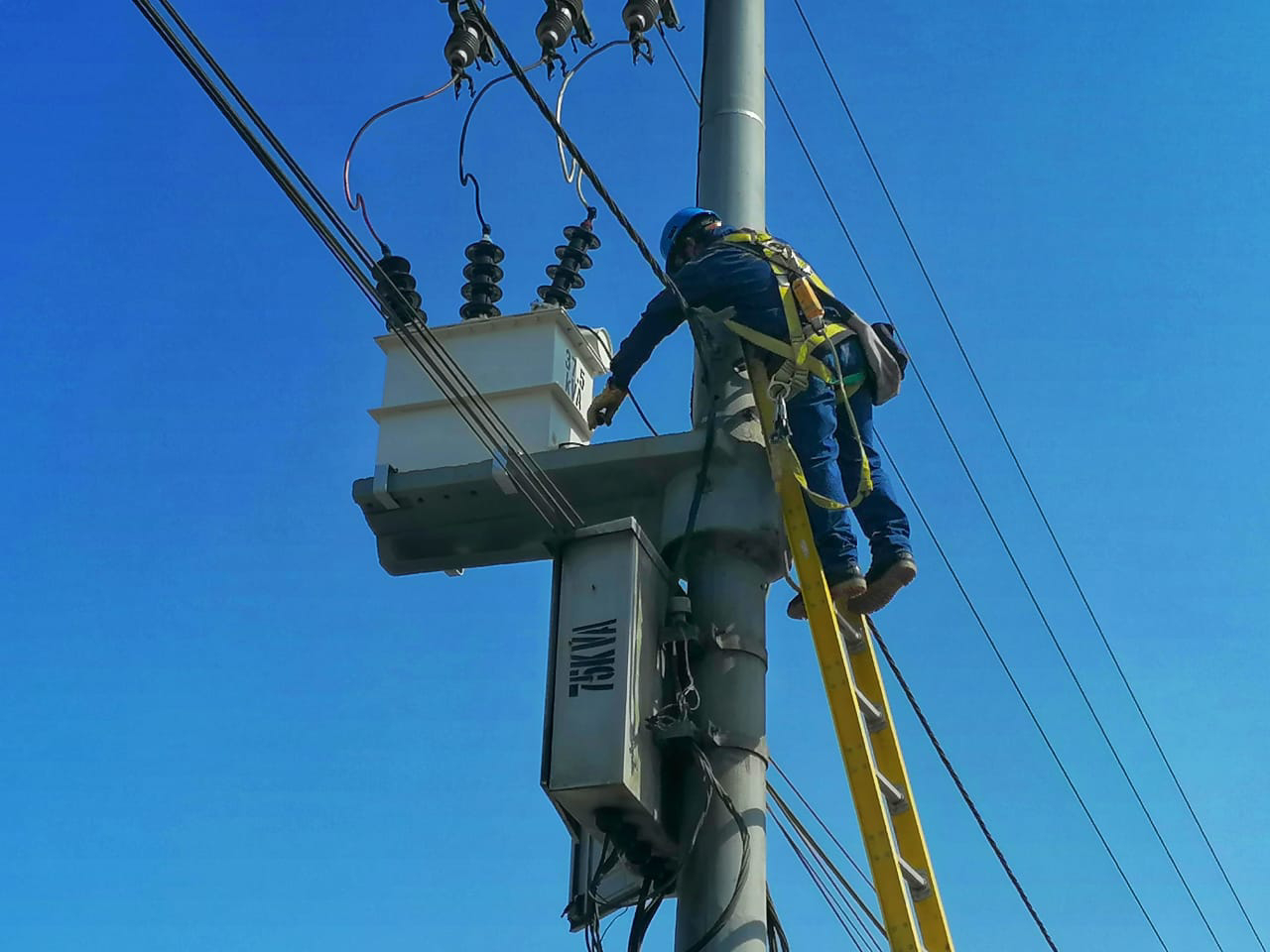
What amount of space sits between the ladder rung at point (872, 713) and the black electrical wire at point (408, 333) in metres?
1.16

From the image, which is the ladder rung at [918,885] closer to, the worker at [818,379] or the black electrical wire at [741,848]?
the black electrical wire at [741,848]

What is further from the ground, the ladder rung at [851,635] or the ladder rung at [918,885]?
the ladder rung at [851,635]

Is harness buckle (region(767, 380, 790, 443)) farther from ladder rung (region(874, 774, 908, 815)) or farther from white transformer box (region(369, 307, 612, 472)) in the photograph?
ladder rung (region(874, 774, 908, 815))

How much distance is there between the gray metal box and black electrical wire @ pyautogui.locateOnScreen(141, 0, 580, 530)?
0.31 metres

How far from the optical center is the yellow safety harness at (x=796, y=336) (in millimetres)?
5840

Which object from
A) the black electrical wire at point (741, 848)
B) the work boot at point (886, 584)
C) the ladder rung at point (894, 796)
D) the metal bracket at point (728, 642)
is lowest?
the black electrical wire at point (741, 848)

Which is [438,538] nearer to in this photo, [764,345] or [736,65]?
[764,345]

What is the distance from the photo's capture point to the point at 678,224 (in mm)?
6254

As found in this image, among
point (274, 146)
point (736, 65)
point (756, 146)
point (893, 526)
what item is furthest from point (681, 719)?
point (736, 65)

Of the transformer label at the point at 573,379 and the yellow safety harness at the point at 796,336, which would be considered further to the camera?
the transformer label at the point at 573,379

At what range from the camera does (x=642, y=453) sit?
5688 mm

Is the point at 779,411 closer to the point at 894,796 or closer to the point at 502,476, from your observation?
the point at 502,476

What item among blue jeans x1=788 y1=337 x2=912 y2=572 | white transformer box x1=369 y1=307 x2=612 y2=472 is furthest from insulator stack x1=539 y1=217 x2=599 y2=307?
blue jeans x1=788 y1=337 x2=912 y2=572

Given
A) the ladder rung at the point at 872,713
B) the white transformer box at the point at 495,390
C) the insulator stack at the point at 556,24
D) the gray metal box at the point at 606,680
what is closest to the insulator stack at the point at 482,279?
the white transformer box at the point at 495,390
